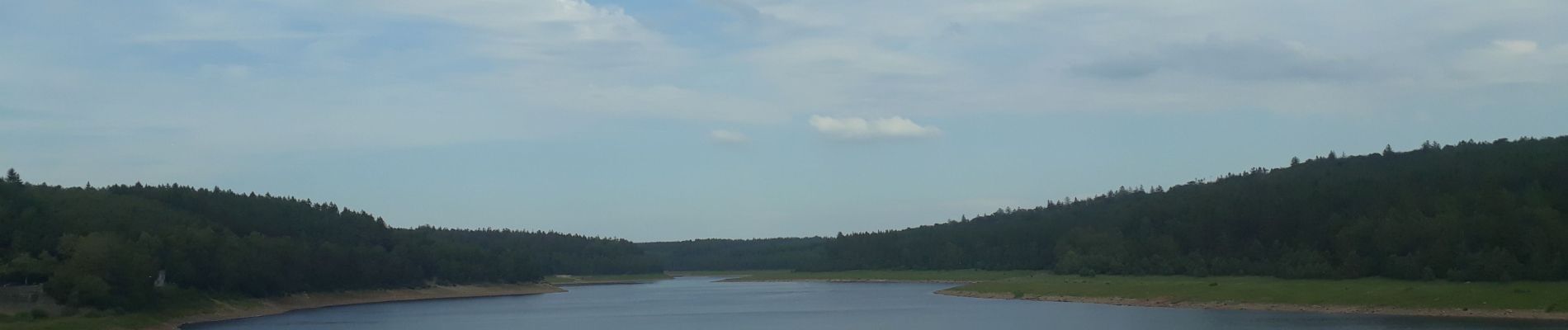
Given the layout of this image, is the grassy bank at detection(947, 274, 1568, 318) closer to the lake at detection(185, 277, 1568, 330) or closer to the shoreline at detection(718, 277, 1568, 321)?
the shoreline at detection(718, 277, 1568, 321)

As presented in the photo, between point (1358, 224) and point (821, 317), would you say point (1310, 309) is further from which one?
point (821, 317)

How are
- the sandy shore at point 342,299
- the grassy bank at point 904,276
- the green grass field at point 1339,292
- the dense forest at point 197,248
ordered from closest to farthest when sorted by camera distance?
the green grass field at point 1339,292, the dense forest at point 197,248, the sandy shore at point 342,299, the grassy bank at point 904,276

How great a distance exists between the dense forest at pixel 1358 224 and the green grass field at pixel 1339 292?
1845 millimetres

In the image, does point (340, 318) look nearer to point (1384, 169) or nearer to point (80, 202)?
point (80, 202)

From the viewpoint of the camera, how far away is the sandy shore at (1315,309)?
1951 inches

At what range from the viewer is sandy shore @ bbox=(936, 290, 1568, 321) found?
163 feet

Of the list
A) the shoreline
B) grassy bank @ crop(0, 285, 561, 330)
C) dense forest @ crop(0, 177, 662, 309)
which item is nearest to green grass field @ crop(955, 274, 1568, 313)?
the shoreline

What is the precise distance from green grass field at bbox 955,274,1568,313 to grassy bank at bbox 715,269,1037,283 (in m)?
43.6

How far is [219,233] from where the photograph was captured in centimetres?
8988

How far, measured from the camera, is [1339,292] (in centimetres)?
6159

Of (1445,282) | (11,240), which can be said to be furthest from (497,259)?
(1445,282)

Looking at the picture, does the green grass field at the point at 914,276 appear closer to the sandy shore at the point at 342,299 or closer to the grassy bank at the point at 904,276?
the grassy bank at the point at 904,276

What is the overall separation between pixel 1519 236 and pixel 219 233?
75.1m

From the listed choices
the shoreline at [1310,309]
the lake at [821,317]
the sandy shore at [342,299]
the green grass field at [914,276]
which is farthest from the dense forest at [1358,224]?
the sandy shore at [342,299]
